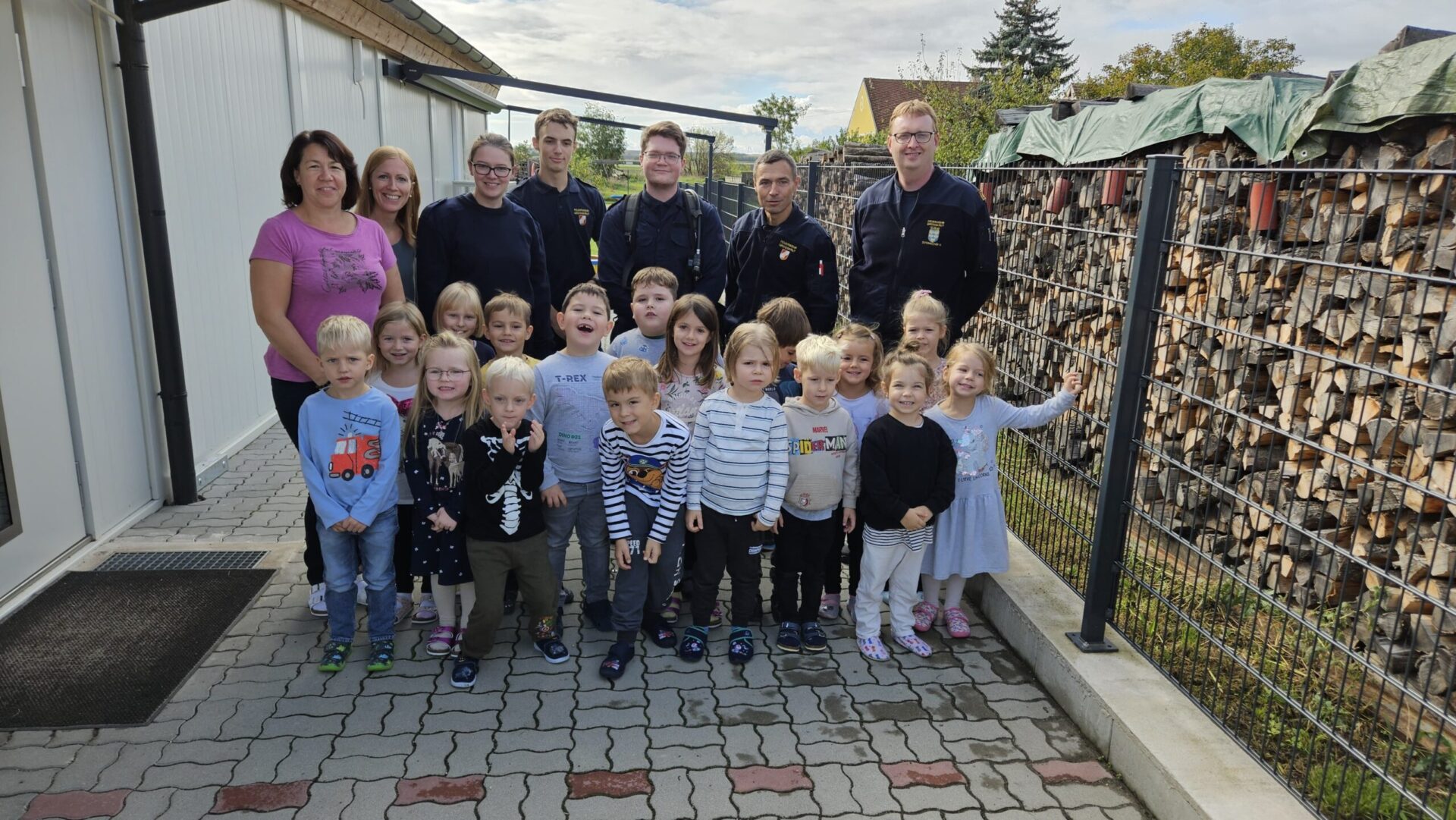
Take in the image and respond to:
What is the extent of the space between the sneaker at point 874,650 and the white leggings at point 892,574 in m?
0.02

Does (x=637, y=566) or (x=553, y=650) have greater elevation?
(x=637, y=566)

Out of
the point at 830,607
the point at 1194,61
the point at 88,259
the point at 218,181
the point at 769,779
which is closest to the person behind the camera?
the point at 769,779

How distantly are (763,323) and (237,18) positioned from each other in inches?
200

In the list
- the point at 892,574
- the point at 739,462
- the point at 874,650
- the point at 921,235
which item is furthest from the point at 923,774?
the point at 921,235

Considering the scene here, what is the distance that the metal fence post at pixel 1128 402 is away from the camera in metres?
3.04

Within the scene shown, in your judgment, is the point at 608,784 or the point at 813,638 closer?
the point at 608,784

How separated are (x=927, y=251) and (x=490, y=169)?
2.06 m

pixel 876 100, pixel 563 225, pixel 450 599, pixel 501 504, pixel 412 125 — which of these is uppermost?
pixel 876 100

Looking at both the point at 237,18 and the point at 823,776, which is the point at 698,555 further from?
the point at 237,18

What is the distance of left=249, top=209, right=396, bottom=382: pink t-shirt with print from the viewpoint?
351 centimetres

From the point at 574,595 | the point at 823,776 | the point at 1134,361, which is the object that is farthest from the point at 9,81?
the point at 1134,361

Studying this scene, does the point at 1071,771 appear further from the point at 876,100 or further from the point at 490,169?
the point at 876,100

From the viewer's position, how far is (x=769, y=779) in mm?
2865

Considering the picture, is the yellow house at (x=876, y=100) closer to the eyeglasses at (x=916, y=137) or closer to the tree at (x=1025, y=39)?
the tree at (x=1025, y=39)
